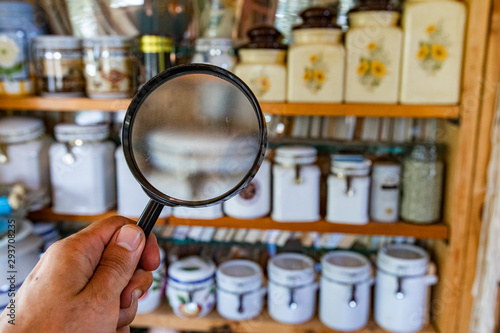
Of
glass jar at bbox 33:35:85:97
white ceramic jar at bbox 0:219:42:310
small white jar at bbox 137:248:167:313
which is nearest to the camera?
white ceramic jar at bbox 0:219:42:310

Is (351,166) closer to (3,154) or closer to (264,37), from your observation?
(264,37)

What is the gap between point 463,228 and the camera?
1.03m

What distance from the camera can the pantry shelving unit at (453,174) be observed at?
94 cm

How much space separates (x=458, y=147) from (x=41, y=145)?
38.9 inches

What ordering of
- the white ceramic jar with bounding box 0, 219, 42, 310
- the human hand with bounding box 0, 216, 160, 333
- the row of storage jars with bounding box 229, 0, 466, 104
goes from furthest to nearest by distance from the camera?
the row of storage jars with bounding box 229, 0, 466, 104 → the white ceramic jar with bounding box 0, 219, 42, 310 → the human hand with bounding box 0, 216, 160, 333

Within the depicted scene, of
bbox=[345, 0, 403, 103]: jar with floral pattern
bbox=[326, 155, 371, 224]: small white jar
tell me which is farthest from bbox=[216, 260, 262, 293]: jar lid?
bbox=[345, 0, 403, 103]: jar with floral pattern

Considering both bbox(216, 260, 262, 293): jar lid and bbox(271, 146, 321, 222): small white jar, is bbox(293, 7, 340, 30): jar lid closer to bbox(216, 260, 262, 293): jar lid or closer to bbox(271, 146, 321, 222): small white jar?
bbox(271, 146, 321, 222): small white jar

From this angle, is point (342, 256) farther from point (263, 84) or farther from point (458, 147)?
point (263, 84)

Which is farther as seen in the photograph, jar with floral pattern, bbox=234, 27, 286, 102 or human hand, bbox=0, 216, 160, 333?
jar with floral pattern, bbox=234, 27, 286, 102

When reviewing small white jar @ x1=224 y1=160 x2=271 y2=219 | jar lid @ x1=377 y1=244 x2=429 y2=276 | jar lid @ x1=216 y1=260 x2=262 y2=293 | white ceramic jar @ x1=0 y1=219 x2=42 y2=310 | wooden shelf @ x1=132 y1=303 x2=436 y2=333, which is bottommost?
wooden shelf @ x1=132 y1=303 x2=436 y2=333

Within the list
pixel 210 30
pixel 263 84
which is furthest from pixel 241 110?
pixel 210 30

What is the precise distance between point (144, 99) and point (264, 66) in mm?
598

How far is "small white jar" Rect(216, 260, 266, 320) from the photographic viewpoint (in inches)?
44.9

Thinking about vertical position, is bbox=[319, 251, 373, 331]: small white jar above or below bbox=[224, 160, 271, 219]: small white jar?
below
